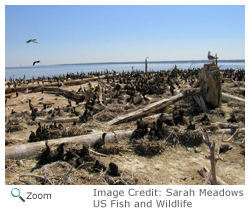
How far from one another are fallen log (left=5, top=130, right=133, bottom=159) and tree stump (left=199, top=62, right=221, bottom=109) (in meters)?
4.72

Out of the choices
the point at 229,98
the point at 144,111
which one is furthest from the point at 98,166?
the point at 229,98

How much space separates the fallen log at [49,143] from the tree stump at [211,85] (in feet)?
15.5

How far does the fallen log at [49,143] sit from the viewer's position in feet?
17.7

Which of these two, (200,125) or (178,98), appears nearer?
(200,125)

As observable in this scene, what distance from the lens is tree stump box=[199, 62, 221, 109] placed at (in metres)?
9.10

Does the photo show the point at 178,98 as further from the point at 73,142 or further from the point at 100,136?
the point at 73,142

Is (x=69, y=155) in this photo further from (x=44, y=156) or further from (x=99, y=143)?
(x=99, y=143)

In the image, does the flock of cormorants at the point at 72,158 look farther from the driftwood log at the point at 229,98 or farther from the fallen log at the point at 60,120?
the driftwood log at the point at 229,98

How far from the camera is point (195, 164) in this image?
5258 millimetres

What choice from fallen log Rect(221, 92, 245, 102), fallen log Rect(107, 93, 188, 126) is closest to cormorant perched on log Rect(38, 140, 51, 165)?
fallen log Rect(107, 93, 188, 126)
